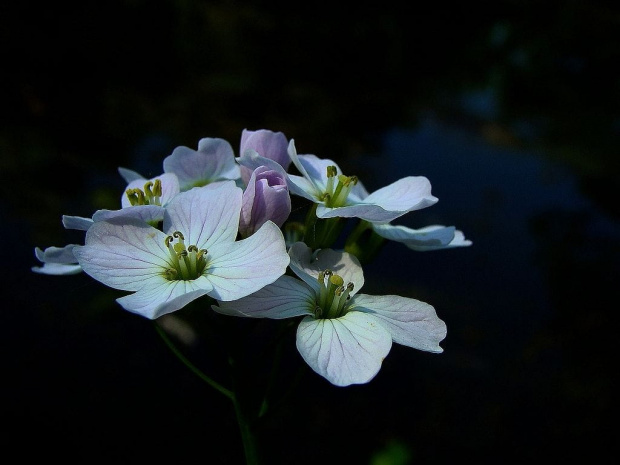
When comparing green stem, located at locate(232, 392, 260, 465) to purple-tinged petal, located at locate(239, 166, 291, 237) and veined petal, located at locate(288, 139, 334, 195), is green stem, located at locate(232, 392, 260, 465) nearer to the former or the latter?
purple-tinged petal, located at locate(239, 166, 291, 237)

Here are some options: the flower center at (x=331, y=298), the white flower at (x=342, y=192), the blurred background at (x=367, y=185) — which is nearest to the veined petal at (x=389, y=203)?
the white flower at (x=342, y=192)

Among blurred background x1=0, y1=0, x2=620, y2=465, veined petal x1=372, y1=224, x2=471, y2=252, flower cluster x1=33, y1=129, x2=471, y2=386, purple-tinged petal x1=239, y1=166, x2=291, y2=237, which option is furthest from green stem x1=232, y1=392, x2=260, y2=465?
veined petal x1=372, y1=224, x2=471, y2=252

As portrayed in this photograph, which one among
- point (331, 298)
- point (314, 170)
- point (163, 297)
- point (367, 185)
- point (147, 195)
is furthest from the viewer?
point (367, 185)

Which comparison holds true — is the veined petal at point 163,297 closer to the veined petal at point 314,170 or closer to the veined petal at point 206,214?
the veined petal at point 206,214

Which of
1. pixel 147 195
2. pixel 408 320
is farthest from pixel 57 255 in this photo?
pixel 408 320

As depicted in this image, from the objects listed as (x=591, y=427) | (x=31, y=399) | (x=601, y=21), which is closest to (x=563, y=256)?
(x=591, y=427)

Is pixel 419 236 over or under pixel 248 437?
over

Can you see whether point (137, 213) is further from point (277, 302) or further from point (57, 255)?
point (277, 302)
